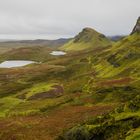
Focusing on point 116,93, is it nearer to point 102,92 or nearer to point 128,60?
point 102,92

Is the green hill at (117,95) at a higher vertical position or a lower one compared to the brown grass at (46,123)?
higher

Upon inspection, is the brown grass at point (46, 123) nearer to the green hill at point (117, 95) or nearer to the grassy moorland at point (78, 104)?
the grassy moorland at point (78, 104)

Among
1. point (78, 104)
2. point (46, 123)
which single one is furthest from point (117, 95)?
point (46, 123)

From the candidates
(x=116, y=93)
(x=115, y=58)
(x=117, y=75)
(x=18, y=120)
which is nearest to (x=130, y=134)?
(x=18, y=120)

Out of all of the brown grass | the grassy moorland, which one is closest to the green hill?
the grassy moorland

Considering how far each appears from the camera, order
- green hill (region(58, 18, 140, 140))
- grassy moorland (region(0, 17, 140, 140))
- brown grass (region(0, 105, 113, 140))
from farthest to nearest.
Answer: brown grass (region(0, 105, 113, 140)) < grassy moorland (region(0, 17, 140, 140)) < green hill (region(58, 18, 140, 140))

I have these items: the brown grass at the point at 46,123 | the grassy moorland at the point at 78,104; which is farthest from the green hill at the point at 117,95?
the brown grass at the point at 46,123

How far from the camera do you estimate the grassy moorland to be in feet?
128

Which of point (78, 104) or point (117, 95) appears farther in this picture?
point (117, 95)

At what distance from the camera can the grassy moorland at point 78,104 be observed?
39.1m

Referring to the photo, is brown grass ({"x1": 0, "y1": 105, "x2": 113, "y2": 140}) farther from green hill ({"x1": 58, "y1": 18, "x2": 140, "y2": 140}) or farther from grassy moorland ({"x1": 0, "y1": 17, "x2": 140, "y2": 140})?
green hill ({"x1": 58, "y1": 18, "x2": 140, "y2": 140})

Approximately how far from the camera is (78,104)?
8719cm

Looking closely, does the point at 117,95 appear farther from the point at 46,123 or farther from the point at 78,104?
the point at 46,123

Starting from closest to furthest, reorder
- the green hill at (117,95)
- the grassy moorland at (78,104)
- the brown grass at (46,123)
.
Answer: the green hill at (117,95), the grassy moorland at (78,104), the brown grass at (46,123)
